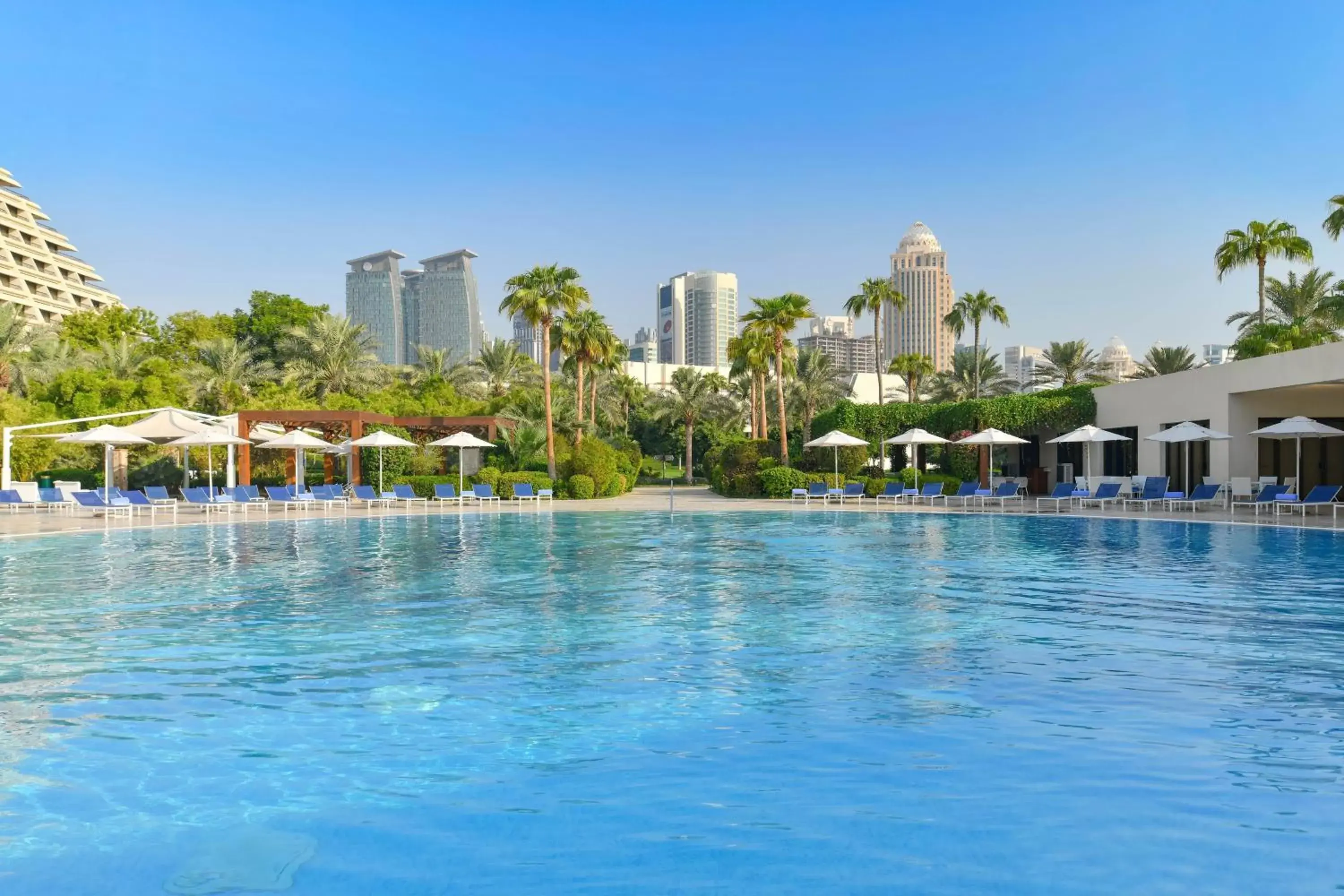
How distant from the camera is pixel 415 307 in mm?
176625

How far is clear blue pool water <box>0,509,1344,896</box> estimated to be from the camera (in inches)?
171

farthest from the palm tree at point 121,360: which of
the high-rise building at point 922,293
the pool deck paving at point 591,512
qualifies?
the high-rise building at point 922,293

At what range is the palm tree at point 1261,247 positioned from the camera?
3094 cm

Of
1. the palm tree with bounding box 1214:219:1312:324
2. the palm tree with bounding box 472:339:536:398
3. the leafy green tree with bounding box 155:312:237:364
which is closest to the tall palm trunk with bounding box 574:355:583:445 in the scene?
the palm tree with bounding box 472:339:536:398

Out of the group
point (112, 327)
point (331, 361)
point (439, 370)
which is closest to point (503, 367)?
point (439, 370)

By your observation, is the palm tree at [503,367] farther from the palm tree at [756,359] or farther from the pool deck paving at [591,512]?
the pool deck paving at [591,512]

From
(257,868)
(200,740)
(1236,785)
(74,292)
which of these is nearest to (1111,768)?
(1236,785)

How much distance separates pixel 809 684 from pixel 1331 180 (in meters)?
34.4

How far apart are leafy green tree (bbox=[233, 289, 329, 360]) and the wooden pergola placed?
18702 mm

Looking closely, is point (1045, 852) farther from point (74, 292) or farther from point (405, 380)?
point (74, 292)

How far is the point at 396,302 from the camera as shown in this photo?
174500 millimetres

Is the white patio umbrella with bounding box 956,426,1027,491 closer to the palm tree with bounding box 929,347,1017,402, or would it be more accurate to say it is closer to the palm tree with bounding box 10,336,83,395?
the palm tree with bounding box 929,347,1017,402

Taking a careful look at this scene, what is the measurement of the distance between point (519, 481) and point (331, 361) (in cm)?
2181

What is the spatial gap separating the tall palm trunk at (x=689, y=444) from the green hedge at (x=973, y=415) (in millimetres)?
17316
